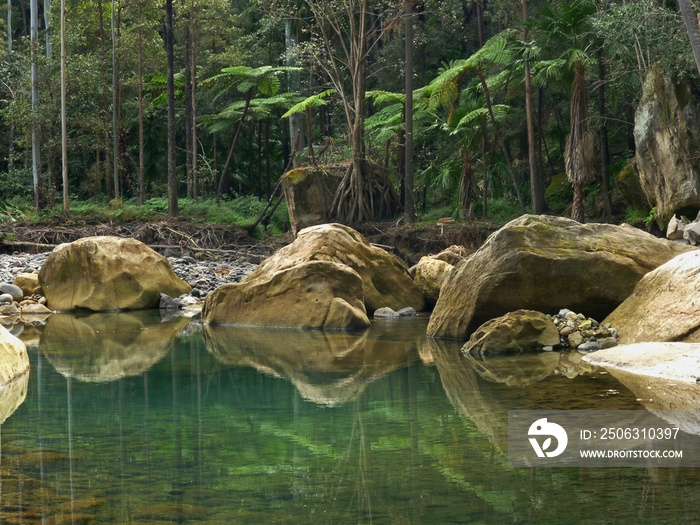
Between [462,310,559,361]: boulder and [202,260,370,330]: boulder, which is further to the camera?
[202,260,370,330]: boulder

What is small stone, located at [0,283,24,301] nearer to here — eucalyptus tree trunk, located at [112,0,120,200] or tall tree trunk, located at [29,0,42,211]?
eucalyptus tree trunk, located at [112,0,120,200]

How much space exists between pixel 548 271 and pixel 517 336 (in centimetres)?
117

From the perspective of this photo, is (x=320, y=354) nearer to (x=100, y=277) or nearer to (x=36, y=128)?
(x=100, y=277)

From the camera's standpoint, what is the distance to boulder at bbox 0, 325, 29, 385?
7863 millimetres

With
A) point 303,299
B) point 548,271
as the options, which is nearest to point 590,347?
point 548,271

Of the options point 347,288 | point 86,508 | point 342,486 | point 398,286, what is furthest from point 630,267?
point 86,508

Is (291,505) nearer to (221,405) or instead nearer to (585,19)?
(221,405)

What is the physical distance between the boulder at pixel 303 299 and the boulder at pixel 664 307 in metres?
3.88

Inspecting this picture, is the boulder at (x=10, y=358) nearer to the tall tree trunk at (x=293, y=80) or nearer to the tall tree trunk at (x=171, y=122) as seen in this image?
the tall tree trunk at (x=171, y=122)

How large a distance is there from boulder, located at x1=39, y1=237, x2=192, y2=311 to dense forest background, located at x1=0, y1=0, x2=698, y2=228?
7.46 m

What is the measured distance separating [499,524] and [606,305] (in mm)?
6864

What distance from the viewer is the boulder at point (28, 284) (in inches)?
651

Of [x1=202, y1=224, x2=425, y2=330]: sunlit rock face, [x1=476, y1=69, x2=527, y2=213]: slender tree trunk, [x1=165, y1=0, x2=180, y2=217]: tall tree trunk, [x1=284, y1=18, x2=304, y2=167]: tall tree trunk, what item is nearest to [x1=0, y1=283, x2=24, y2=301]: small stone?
[x1=202, y1=224, x2=425, y2=330]: sunlit rock face

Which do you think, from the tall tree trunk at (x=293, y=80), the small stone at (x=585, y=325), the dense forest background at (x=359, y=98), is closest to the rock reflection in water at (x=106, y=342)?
the small stone at (x=585, y=325)
